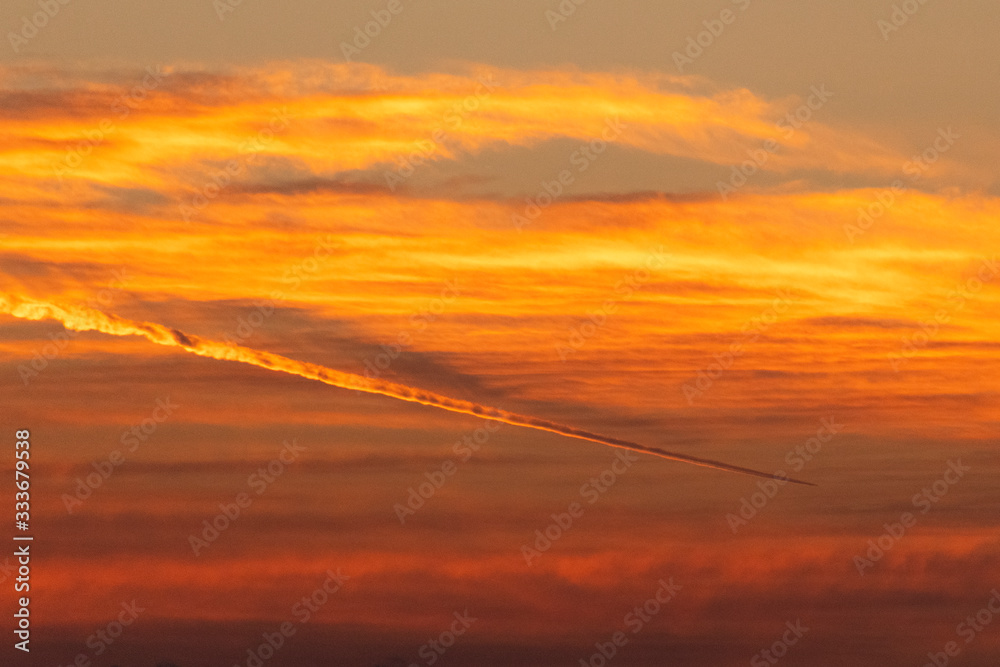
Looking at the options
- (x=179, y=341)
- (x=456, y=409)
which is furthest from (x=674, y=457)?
(x=179, y=341)

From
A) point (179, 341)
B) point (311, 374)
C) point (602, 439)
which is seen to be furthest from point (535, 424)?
point (179, 341)

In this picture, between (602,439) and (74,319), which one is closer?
(74,319)

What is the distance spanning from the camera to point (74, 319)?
55156mm

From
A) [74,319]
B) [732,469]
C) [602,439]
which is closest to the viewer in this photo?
[74,319]

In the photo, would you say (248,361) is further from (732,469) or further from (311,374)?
(732,469)

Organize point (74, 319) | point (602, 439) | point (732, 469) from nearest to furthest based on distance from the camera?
point (74, 319), point (602, 439), point (732, 469)

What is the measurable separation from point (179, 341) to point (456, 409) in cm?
1034

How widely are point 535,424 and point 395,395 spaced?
18.7ft

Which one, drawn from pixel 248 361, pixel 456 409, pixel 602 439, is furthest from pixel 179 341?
pixel 602 439

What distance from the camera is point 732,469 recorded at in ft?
218

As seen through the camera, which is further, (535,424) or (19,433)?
(535,424)

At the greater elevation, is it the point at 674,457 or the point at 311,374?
the point at 311,374

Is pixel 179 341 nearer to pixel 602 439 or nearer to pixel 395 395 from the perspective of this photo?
pixel 395 395

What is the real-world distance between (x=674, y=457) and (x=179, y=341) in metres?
17.9
